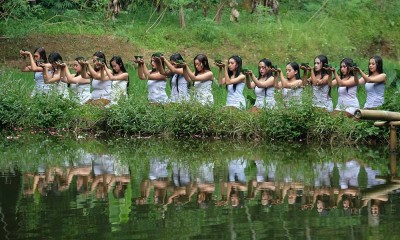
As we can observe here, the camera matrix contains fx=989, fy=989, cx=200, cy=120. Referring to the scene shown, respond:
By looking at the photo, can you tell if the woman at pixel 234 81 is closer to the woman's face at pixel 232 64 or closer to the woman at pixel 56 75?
the woman's face at pixel 232 64

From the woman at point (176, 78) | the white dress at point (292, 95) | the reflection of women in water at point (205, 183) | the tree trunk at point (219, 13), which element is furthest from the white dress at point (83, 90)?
the tree trunk at point (219, 13)

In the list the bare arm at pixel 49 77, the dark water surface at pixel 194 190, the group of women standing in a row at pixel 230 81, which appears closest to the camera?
→ the dark water surface at pixel 194 190

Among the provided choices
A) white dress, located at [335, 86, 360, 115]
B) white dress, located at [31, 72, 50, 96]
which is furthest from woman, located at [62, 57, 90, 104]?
white dress, located at [335, 86, 360, 115]

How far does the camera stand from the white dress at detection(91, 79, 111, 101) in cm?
1736

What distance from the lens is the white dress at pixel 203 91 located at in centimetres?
1599

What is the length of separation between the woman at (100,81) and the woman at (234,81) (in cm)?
210

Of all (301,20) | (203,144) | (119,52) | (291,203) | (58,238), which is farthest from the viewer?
(301,20)

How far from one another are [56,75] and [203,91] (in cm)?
307

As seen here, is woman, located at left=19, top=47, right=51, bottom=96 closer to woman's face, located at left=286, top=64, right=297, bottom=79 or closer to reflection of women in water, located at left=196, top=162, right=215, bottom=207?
woman's face, located at left=286, top=64, right=297, bottom=79

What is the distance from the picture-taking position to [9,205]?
10.3 metres

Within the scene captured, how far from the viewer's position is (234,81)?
1645 cm

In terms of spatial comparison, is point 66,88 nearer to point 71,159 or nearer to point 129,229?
point 71,159

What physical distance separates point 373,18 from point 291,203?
19.7 m

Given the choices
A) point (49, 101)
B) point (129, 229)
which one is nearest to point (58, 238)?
point (129, 229)
